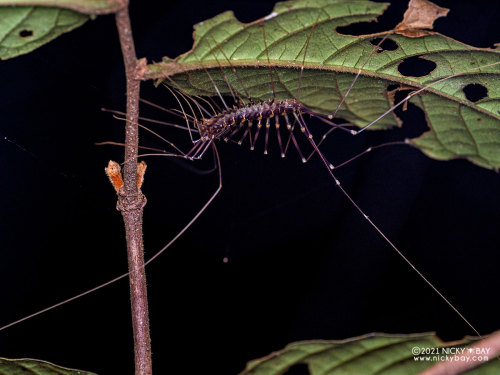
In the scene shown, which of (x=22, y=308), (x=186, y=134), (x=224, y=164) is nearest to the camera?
(x=186, y=134)

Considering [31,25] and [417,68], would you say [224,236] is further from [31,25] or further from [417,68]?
[31,25]

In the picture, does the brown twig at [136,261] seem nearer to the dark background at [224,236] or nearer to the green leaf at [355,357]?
the green leaf at [355,357]

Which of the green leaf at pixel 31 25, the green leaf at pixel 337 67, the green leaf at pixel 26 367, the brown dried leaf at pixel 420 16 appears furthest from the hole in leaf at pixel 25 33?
the brown dried leaf at pixel 420 16

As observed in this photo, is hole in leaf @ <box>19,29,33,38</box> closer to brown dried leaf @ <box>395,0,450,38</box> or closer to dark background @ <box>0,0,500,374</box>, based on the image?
brown dried leaf @ <box>395,0,450,38</box>

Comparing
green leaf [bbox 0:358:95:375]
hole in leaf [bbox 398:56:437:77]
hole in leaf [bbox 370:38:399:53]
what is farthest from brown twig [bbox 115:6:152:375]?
hole in leaf [bbox 398:56:437:77]

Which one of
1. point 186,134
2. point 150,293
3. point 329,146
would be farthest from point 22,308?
point 329,146

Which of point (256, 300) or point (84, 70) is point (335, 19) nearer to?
point (84, 70)
